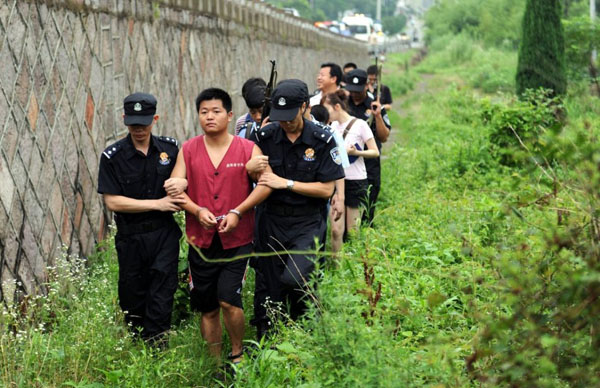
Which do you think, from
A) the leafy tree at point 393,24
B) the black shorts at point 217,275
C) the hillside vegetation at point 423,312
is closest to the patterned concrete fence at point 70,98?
the hillside vegetation at point 423,312

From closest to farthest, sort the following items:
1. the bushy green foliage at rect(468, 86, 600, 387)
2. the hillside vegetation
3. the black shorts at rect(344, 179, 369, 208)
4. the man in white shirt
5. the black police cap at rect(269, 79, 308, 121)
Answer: the bushy green foliage at rect(468, 86, 600, 387) → the hillside vegetation → the black police cap at rect(269, 79, 308, 121) → the black shorts at rect(344, 179, 369, 208) → the man in white shirt

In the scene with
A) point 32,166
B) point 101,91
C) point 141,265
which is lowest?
point 141,265

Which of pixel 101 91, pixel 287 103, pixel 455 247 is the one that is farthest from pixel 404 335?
pixel 101 91

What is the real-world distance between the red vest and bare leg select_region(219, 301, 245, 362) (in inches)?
16.5

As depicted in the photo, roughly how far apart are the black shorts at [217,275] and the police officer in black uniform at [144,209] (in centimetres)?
23

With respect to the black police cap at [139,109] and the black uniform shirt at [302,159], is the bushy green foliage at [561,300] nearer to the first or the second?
the black uniform shirt at [302,159]

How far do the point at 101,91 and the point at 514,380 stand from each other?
→ 5.44m

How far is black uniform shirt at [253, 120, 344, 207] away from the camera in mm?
5957

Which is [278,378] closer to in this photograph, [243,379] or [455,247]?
[243,379]

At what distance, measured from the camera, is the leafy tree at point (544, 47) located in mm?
19312

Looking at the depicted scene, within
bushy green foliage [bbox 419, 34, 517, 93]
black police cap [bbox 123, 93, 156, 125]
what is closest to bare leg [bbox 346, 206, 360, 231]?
black police cap [bbox 123, 93, 156, 125]

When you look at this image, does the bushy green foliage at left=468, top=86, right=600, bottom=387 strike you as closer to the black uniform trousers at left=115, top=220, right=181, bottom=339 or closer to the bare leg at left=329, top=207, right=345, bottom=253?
the black uniform trousers at left=115, top=220, right=181, bottom=339

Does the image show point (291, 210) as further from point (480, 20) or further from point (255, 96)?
point (480, 20)

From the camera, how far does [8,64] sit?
243 inches
